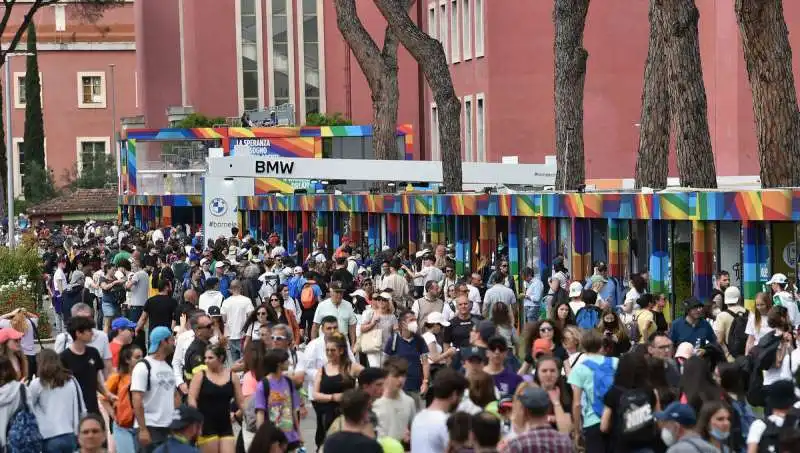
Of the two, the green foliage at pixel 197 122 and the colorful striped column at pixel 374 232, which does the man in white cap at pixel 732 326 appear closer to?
the colorful striped column at pixel 374 232

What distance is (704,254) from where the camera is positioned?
22562 mm

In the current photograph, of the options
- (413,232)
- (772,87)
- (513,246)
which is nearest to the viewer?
(772,87)

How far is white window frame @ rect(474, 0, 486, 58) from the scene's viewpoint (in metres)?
52.9

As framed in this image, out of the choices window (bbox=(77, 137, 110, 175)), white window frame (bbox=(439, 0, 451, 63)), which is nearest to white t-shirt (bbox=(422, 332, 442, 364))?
white window frame (bbox=(439, 0, 451, 63))

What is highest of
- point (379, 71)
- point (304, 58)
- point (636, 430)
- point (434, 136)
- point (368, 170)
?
point (304, 58)

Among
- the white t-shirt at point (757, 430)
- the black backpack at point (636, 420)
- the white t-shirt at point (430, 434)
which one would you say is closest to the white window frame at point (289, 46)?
the black backpack at point (636, 420)

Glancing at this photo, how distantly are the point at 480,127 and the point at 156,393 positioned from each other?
41.9m

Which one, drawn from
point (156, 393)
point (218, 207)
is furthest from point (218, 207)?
point (156, 393)

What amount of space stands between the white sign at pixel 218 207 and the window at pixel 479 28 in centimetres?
1086

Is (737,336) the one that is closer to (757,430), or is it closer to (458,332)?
(458,332)

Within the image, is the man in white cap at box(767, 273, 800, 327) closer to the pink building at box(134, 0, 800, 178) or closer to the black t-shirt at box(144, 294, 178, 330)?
the black t-shirt at box(144, 294, 178, 330)

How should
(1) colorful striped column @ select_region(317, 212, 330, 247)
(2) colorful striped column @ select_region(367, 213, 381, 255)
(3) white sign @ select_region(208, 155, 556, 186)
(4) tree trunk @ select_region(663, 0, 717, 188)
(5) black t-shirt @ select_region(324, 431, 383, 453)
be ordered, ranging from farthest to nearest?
(1) colorful striped column @ select_region(317, 212, 330, 247) → (3) white sign @ select_region(208, 155, 556, 186) → (2) colorful striped column @ select_region(367, 213, 381, 255) → (4) tree trunk @ select_region(663, 0, 717, 188) → (5) black t-shirt @ select_region(324, 431, 383, 453)

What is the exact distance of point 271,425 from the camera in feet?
35.1

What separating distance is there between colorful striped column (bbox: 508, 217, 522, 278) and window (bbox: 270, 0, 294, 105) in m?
52.3
